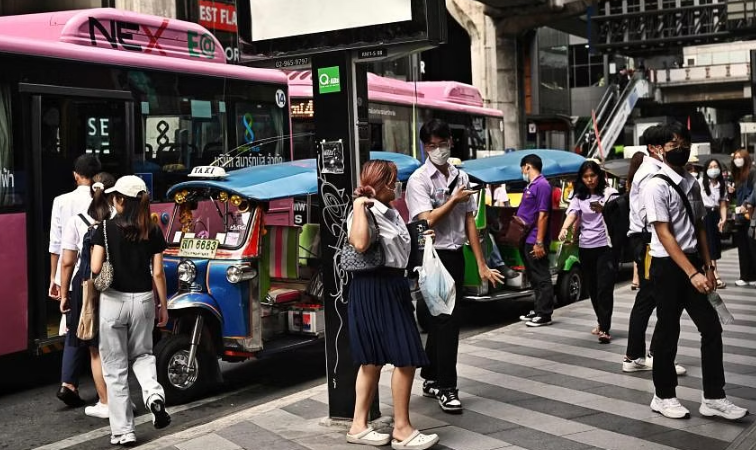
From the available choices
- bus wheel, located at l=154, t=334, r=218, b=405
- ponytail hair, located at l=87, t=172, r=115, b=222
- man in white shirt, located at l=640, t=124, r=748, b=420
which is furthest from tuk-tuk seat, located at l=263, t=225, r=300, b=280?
man in white shirt, located at l=640, t=124, r=748, b=420

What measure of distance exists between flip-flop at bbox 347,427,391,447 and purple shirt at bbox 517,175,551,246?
191 inches

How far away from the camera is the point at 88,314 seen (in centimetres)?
614

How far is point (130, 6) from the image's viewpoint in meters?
18.1

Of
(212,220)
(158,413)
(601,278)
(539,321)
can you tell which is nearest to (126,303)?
(158,413)

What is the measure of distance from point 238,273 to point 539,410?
107 inches

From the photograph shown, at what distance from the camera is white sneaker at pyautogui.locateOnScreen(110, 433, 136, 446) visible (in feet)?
20.3

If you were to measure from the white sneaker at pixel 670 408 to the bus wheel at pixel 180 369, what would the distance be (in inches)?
140

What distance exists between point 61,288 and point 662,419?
4.55 m

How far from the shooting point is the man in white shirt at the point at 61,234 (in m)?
7.43

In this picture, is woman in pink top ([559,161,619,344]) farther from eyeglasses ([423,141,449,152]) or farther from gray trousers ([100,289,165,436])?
gray trousers ([100,289,165,436])

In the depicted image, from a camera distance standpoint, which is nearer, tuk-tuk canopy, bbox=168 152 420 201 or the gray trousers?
the gray trousers

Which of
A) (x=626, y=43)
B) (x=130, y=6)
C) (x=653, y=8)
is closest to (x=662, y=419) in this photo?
(x=130, y=6)

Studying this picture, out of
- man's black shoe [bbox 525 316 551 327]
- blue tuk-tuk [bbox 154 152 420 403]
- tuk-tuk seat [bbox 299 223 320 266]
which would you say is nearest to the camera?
blue tuk-tuk [bbox 154 152 420 403]

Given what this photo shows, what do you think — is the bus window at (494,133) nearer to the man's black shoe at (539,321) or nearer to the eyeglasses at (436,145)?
the man's black shoe at (539,321)
